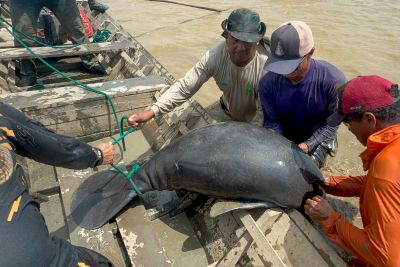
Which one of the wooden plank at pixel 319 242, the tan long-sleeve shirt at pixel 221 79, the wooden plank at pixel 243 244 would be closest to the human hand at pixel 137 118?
the tan long-sleeve shirt at pixel 221 79

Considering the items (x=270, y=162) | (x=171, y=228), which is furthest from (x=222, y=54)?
(x=171, y=228)

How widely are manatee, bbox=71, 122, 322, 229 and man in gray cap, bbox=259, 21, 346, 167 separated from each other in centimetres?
56

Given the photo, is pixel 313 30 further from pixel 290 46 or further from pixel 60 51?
pixel 290 46

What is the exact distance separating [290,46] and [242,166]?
1053 mm

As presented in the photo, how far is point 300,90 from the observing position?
124 inches

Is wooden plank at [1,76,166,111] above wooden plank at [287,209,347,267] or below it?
above

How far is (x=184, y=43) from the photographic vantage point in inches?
363

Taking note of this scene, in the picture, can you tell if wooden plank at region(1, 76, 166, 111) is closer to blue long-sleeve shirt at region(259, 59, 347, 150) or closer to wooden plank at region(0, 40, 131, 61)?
wooden plank at region(0, 40, 131, 61)

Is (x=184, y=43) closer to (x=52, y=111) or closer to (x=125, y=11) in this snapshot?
(x=125, y=11)

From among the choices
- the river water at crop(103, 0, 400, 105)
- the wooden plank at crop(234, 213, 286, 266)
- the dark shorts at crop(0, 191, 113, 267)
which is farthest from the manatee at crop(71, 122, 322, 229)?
the river water at crop(103, 0, 400, 105)

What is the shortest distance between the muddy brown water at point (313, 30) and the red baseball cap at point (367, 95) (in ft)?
8.71

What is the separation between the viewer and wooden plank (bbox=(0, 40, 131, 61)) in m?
4.77

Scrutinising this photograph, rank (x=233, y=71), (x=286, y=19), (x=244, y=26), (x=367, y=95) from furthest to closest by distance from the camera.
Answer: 1. (x=286, y=19)
2. (x=233, y=71)
3. (x=244, y=26)
4. (x=367, y=95)

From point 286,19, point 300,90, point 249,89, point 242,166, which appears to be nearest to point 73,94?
point 249,89
